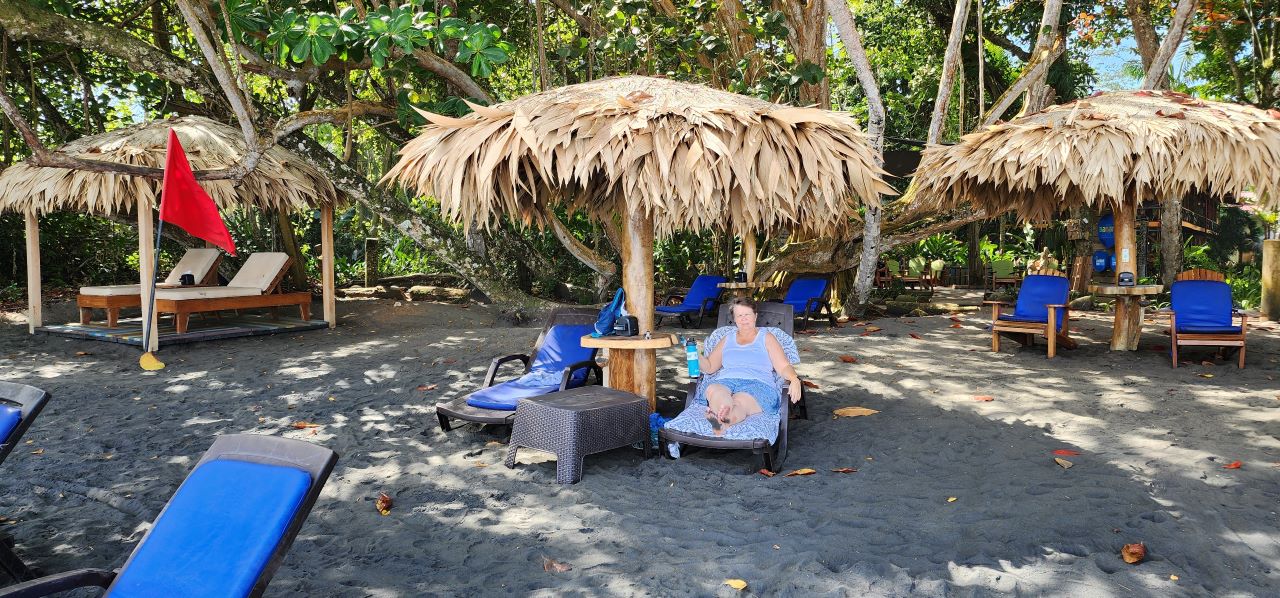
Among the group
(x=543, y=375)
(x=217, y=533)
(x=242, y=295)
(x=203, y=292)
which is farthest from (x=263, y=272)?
(x=217, y=533)

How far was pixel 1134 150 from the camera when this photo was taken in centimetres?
657

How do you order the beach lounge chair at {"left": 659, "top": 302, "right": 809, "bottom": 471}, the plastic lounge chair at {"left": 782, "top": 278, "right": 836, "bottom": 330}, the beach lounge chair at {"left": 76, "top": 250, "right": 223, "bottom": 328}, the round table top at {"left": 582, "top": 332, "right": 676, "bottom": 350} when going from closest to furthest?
the beach lounge chair at {"left": 659, "top": 302, "right": 809, "bottom": 471}
the round table top at {"left": 582, "top": 332, "right": 676, "bottom": 350}
the beach lounge chair at {"left": 76, "top": 250, "right": 223, "bottom": 328}
the plastic lounge chair at {"left": 782, "top": 278, "right": 836, "bottom": 330}

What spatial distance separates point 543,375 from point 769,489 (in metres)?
2.02

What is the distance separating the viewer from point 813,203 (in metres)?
5.05

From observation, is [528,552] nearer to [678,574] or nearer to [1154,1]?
[678,574]

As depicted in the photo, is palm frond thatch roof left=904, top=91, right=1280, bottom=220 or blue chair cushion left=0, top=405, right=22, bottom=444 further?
palm frond thatch roof left=904, top=91, right=1280, bottom=220

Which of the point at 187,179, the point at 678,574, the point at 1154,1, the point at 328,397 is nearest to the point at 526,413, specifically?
the point at 678,574

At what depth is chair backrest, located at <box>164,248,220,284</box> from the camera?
10.5 meters

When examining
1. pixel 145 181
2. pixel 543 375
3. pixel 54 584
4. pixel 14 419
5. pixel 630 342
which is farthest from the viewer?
pixel 145 181

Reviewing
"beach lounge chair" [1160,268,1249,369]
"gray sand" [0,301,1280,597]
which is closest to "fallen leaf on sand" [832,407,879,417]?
"gray sand" [0,301,1280,597]

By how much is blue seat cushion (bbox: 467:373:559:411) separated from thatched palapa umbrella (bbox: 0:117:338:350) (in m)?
4.95

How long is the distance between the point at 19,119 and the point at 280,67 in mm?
3515

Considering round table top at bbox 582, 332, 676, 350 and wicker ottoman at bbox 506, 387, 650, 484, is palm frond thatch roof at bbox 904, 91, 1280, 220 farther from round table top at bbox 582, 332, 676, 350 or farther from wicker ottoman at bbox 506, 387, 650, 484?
wicker ottoman at bbox 506, 387, 650, 484

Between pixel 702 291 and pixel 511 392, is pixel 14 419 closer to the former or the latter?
pixel 511 392
